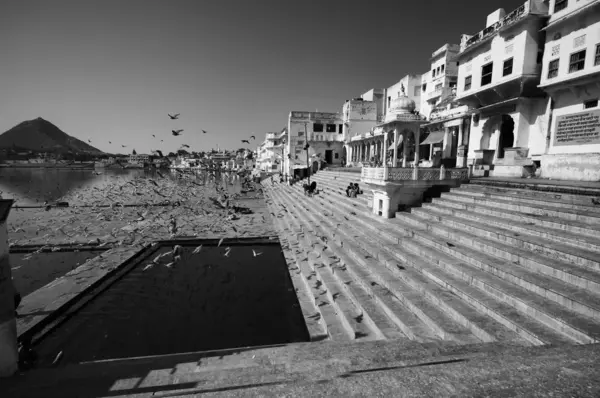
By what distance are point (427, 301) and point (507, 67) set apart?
17.3m

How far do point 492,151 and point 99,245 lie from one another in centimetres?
2328

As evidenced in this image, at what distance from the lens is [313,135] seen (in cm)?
4400

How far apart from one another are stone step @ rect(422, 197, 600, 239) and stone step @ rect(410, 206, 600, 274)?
0.59 m

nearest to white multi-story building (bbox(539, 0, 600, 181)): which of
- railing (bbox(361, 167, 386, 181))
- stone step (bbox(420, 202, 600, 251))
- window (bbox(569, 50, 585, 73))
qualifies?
window (bbox(569, 50, 585, 73))

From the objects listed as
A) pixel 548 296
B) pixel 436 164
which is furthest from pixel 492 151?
pixel 548 296

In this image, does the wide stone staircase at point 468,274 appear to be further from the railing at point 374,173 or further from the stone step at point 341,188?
the stone step at point 341,188

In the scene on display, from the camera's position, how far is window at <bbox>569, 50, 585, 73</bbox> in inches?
496

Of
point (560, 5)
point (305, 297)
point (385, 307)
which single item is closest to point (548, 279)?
point (385, 307)

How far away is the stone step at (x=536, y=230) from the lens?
559 cm

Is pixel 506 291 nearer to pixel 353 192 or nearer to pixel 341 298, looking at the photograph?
pixel 341 298

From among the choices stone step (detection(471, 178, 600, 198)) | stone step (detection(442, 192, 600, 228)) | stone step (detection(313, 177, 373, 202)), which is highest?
stone step (detection(471, 178, 600, 198))

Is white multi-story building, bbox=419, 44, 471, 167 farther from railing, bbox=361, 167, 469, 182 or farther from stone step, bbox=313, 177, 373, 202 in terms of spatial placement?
railing, bbox=361, 167, 469, 182

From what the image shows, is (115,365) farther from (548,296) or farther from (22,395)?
(548,296)

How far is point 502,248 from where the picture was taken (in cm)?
637
